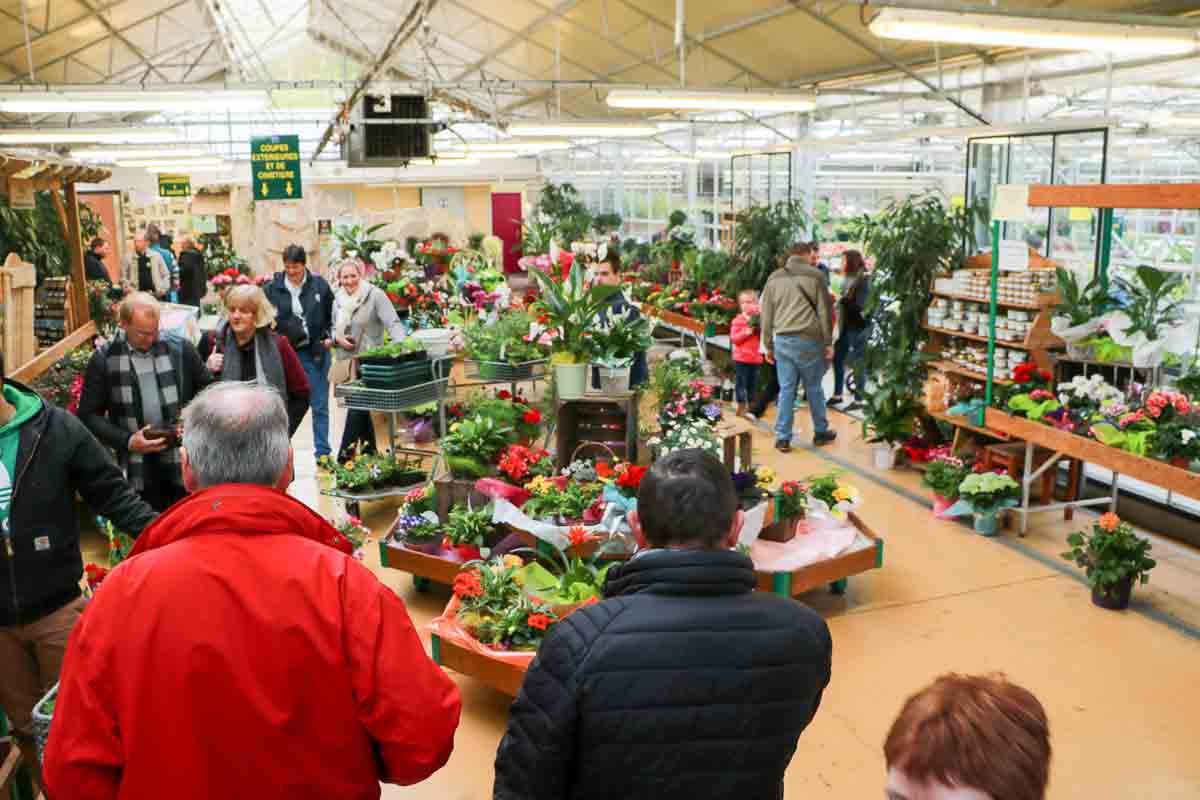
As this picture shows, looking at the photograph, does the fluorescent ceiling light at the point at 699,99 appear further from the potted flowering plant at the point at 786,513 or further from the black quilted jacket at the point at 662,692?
the black quilted jacket at the point at 662,692

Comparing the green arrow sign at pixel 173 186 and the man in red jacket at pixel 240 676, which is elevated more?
the green arrow sign at pixel 173 186

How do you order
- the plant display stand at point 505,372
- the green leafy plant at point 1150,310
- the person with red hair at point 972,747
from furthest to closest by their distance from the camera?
the plant display stand at point 505,372 < the green leafy plant at point 1150,310 < the person with red hair at point 972,747

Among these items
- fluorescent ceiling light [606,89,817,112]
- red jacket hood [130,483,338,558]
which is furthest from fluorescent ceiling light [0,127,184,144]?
red jacket hood [130,483,338,558]

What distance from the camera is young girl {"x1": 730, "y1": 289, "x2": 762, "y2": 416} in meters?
8.97

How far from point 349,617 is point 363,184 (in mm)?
22175

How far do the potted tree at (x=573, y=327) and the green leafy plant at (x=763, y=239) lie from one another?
4.54 m

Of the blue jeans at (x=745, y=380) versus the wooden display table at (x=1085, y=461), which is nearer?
the wooden display table at (x=1085, y=461)

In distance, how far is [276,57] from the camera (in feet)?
59.6

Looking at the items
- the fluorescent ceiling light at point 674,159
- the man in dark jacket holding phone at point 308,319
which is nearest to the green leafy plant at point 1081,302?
the man in dark jacket holding phone at point 308,319

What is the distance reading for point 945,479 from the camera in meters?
6.33

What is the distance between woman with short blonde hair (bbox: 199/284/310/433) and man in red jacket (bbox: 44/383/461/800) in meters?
3.74

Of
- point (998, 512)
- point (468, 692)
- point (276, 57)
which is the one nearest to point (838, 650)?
point (468, 692)

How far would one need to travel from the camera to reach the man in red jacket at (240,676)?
1646mm

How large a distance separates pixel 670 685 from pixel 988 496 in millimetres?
4781
